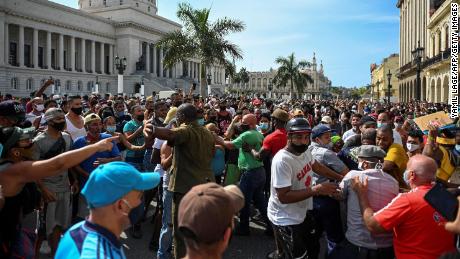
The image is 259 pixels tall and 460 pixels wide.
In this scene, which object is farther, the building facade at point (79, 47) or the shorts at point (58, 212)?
the building facade at point (79, 47)

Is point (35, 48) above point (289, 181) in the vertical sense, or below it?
above

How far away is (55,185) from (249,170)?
297 centimetres

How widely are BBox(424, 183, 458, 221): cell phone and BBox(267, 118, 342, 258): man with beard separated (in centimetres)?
121

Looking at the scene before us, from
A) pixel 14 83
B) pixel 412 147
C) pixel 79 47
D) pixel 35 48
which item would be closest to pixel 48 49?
pixel 35 48

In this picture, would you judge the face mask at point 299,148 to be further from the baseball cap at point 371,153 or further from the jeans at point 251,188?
the jeans at point 251,188

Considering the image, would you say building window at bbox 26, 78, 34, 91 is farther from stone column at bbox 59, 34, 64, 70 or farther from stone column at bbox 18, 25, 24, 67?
stone column at bbox 59, 34, 64, 70

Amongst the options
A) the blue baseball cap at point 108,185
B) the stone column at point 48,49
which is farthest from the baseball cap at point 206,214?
the stone column at point 48,49

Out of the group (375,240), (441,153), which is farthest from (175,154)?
(441,153)

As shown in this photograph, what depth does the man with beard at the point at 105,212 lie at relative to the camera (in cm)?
220

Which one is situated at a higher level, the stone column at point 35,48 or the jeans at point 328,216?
the stone column at point 35,48

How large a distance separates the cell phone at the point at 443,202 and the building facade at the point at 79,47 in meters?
42.7

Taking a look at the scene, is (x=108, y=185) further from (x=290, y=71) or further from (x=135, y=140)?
(x=290, y=71)

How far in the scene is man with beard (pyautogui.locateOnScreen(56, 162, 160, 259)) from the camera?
220 cm

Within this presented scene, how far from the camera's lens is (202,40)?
2402cm
